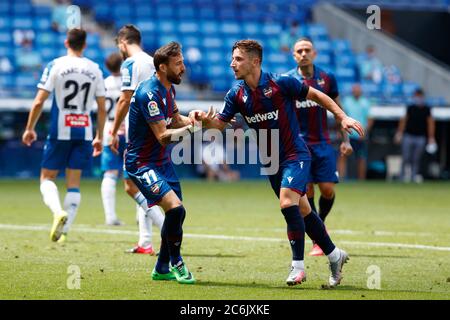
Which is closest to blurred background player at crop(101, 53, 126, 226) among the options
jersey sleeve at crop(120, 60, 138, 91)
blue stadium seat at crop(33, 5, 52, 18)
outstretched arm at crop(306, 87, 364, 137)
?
jersey sleeve at crop(120, 60, 138, 91)

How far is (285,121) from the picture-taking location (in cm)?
891

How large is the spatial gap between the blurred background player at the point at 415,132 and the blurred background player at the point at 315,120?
14202 mm

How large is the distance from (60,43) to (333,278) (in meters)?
20.2

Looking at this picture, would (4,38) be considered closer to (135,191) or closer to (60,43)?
(60,43)

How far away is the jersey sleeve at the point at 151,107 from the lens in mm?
8789

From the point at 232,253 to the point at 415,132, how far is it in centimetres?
1527

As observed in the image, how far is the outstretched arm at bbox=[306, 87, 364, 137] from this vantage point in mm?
8430

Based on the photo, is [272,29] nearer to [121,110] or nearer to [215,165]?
[215,165]

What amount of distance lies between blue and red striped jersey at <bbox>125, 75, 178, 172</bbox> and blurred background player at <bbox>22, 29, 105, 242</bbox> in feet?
9.84

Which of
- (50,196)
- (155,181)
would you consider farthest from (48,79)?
(155,181)

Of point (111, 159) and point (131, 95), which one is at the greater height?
point (131, 95)

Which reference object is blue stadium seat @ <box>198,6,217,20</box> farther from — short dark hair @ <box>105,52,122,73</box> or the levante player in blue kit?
the levante player in blue kit
